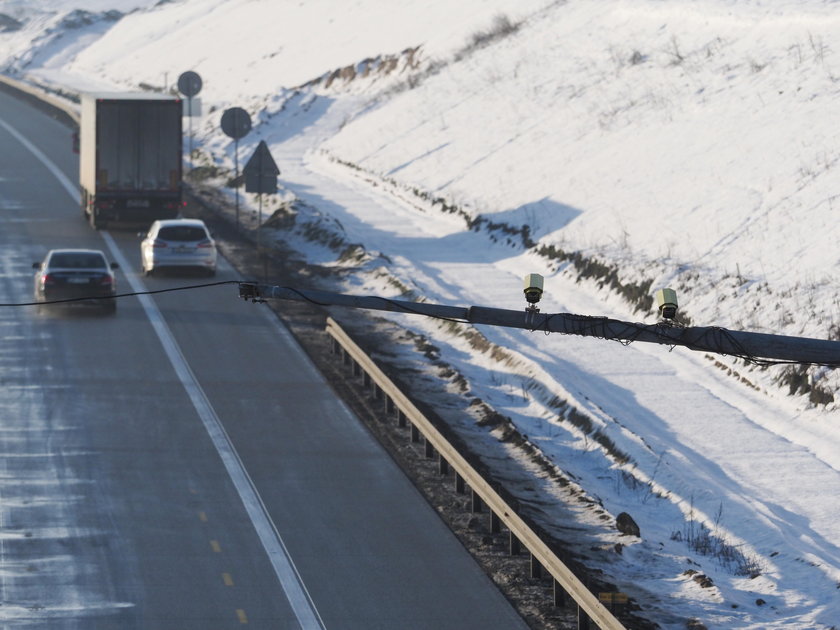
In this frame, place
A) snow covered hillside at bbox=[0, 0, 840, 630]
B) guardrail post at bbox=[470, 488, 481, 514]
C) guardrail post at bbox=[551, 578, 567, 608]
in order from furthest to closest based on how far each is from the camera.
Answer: snow covered hillside at bbox=[0, 0, 840, 630]
guardrail post at bbox=[470, 488, 481, 514]
guardrail post at bbox=[551, 578, 567, 608]

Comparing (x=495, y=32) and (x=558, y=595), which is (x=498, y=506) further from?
(x=495, y=32)

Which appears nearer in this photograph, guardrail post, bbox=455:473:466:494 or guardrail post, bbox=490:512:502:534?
guardrail post, bbox=490:512:502:534

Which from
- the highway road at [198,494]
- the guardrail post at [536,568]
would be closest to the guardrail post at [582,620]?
the highway road at [198,494]

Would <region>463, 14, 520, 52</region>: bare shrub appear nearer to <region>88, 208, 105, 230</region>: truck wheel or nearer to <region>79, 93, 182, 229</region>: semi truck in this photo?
<region>79, 93, 182, 229</region>: semi truck

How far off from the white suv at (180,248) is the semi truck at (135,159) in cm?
596

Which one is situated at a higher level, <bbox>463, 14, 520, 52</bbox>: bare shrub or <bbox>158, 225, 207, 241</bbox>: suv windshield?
<bbox>463, 14, 520, 52</bbox>: bare shrub

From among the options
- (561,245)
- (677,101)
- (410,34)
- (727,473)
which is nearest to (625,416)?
(727,473)

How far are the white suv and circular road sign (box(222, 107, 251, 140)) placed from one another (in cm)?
854

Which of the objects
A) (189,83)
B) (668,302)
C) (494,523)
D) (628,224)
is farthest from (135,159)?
(668,302)

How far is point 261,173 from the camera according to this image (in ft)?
112

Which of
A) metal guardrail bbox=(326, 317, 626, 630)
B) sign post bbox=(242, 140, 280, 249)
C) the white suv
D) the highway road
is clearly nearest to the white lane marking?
the highway road

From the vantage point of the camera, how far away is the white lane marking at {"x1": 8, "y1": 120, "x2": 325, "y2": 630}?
14492 millimetres

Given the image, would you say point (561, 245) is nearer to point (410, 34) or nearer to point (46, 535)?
point (46, 535)

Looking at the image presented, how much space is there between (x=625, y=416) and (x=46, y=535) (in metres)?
8.56
